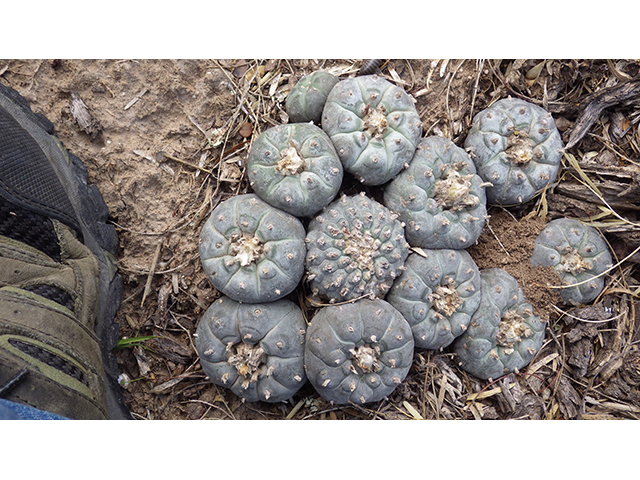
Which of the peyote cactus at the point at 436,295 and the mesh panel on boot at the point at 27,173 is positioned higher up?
the mesh panel on boot at the point at 27,173

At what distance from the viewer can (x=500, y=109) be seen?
2.56 m

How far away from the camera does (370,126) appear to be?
7.34ft

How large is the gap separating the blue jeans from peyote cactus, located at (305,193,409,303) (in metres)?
1.34

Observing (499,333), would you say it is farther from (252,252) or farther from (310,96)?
(310,96)

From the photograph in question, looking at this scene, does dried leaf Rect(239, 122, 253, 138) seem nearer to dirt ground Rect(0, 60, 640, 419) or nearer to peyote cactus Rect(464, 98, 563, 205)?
dirt ground Rect(0, 60, 640, 419)

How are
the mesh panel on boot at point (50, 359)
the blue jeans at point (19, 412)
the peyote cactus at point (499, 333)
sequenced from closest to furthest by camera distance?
the blue jeans at point (19, 412) < the mesh panel on boot at point (50, 359) < the peyote cactus at point (499, 333)

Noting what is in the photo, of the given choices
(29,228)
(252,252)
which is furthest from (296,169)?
(29,228)

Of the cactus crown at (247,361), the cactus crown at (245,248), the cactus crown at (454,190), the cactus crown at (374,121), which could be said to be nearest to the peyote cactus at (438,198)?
the cactus crown at (454,190)

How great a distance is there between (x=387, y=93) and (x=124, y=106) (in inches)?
62.8

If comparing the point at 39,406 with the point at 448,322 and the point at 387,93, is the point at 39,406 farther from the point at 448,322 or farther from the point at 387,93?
the point at 387,93

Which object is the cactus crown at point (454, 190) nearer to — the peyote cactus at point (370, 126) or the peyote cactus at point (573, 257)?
the peyote cactus at point (370, 126)

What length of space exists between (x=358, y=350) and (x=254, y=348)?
1.79ft

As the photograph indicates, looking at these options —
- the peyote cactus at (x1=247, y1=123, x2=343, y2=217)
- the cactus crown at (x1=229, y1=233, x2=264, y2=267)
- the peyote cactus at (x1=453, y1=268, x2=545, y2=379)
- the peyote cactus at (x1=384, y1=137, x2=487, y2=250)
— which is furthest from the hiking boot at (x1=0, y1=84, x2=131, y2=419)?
the peyote cactus at (x1=453, y1=268, x2=545, y2=379)

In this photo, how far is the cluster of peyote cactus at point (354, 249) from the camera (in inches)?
84.5
